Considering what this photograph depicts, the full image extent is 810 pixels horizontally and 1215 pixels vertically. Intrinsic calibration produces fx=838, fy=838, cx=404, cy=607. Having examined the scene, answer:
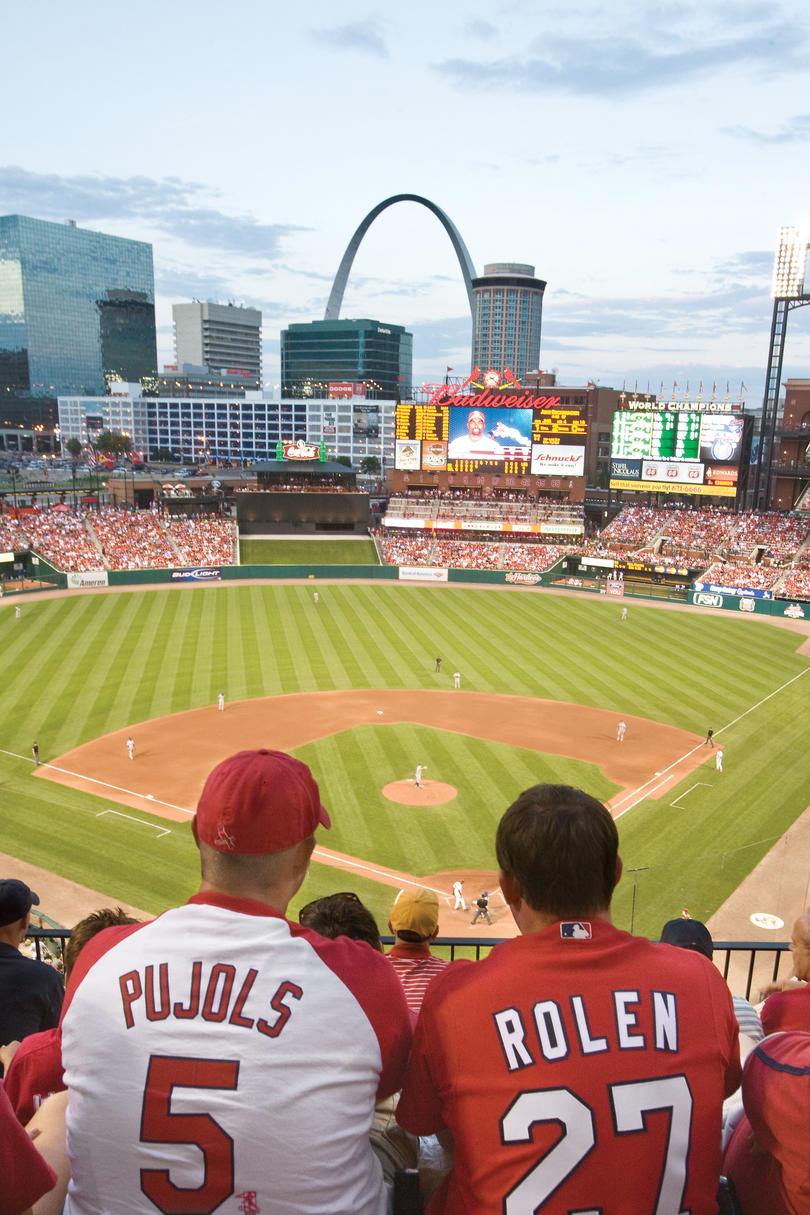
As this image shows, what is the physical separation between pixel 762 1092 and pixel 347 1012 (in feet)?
4.63

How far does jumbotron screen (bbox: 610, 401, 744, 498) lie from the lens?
2404 inches

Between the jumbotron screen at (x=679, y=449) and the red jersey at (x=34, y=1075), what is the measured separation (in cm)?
6406

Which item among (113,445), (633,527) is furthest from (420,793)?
(113,445)

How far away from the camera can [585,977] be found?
2553mm

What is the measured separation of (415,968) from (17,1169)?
1997 millimetres

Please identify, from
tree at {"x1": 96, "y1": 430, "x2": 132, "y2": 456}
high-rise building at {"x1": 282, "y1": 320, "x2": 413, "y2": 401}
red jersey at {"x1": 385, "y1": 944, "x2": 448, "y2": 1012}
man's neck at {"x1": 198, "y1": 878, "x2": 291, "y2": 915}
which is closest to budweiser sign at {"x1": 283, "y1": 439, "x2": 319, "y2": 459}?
tree at {"x1": 96, "y1": 430, "x2": 132, "y2": 456}

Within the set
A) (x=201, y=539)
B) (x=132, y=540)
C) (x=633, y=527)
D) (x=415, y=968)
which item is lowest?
(x=201, y=539)

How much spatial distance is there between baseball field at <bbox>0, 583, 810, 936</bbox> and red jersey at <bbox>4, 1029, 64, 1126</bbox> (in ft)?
53.6

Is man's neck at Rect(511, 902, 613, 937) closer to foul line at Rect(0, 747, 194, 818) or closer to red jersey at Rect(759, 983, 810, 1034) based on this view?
red jersey at Rect(759, 983, 810, 1034)

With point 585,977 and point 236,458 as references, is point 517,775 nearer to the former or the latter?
point 585,977

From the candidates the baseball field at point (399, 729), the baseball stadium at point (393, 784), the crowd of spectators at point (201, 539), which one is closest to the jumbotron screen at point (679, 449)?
the baseball stadium at point (393, 784)

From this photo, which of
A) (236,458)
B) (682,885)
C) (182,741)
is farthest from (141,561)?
(236,458)

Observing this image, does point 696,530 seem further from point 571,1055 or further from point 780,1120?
point 571,1055

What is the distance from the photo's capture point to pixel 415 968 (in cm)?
402
